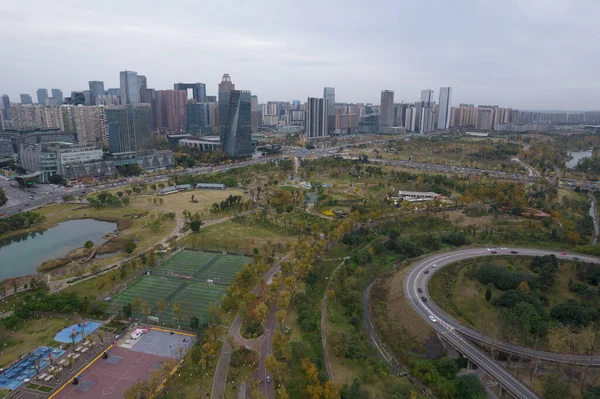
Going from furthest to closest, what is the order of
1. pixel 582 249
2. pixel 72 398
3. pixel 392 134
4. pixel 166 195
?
pixel 392 134, pixel 166 195, pixel 582 249, pixel 72 398

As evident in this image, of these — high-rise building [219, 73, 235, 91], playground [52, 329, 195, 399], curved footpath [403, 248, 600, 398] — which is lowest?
playground [52, 329, 195, 399]

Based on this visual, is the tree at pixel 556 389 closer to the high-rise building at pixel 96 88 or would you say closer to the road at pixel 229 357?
the road at pixel 229 357

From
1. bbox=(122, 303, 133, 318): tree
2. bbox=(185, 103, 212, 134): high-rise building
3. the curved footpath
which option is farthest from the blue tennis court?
bbox=(185, 103, 212, 134): high-rise building

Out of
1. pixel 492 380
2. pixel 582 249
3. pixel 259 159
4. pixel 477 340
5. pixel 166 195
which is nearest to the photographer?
pixel 492 380

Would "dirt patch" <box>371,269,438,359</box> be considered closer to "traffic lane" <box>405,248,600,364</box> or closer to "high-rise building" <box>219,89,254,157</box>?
"traffic lane" <box>405,248,600,364</box>

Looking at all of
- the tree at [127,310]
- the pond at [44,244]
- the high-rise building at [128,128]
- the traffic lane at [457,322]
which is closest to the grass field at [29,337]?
the tree at [127,310]

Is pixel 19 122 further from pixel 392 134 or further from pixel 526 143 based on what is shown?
pixel 526 143

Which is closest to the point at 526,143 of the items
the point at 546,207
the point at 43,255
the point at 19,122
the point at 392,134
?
the point at 392,134
